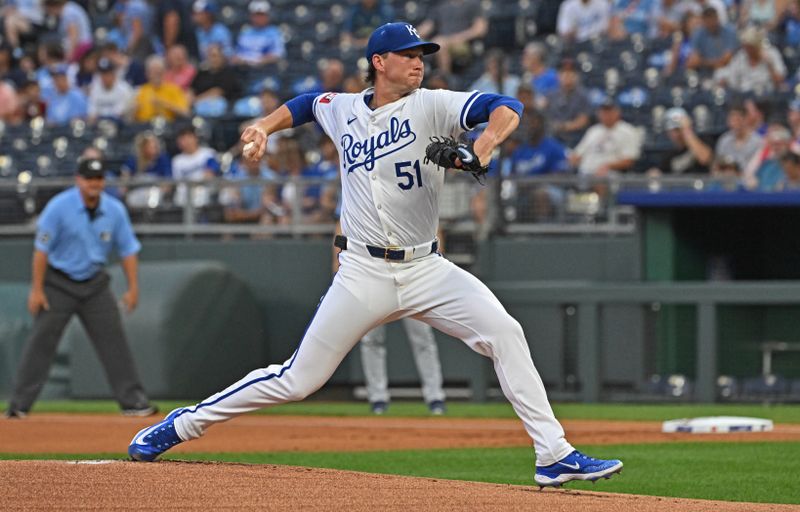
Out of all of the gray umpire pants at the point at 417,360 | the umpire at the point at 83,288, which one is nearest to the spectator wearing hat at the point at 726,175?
the gray umpire pants at the point at 417,360

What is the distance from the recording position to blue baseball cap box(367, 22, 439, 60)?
253 inches

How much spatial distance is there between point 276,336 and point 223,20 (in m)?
6.70

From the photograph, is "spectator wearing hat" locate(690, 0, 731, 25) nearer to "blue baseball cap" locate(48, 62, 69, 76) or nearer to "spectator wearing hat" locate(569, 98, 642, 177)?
"spectator wearing hat" locate(569, 98, 642, 177)

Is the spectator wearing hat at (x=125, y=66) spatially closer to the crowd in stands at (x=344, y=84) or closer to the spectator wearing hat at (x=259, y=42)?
the crowd in stands at (x=344, y=84)

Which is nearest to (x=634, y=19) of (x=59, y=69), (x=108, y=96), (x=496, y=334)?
(x=108, y=96)

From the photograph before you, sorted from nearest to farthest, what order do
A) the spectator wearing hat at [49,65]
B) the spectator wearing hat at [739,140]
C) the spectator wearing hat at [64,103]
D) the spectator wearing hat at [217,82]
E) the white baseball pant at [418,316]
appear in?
the white baseball pant at [418,316], the spectator wearing hat at [739,140], the spectator wearing hat at [217,82], the spectator wearing hat at [64,103], the spectator wearing hat at [49,65]

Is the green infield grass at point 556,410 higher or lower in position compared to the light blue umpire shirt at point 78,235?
lower

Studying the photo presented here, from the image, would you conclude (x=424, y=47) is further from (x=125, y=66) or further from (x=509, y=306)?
(x=125, y=66)

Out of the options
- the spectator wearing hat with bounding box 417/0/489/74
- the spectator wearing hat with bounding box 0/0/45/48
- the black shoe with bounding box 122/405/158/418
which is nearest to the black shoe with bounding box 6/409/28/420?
the black shoe with bounding box 122/405/158/418

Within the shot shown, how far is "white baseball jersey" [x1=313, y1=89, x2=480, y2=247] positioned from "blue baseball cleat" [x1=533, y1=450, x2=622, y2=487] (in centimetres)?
110

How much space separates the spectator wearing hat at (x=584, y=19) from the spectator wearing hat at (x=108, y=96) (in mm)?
5410

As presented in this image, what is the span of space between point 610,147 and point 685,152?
805mm

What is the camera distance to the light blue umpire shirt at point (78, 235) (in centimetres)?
1171

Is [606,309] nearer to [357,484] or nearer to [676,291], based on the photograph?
[676,291]
